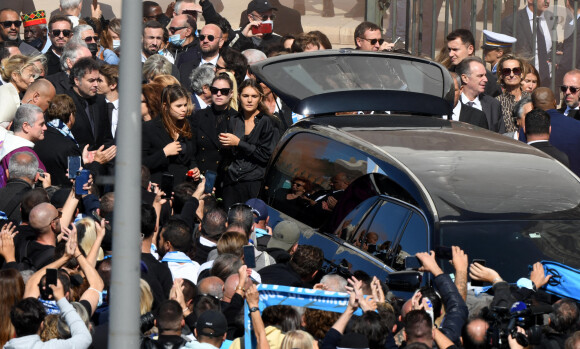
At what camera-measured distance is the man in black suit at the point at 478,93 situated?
13016 mm

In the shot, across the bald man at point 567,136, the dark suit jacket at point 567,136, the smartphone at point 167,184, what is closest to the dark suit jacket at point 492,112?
the bald man at point 567,136

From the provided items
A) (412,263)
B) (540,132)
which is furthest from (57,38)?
(412,263)

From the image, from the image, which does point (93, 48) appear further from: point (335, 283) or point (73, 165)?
point (335, 283)

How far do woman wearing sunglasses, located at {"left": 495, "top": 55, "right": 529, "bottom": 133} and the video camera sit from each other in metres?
6.70

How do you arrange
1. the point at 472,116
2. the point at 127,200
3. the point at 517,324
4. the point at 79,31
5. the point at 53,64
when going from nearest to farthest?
1. the point at 127,200
2. the point at 517,324
3. the point at 472,116
4. the point at 79,31
5. the point at 53,64

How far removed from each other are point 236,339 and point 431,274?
56.8 inches

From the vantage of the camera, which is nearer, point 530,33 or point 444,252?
point 444,252

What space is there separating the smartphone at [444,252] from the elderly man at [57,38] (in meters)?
7.42

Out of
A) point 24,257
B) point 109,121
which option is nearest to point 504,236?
point 24,257

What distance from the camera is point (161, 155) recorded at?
11.5 m

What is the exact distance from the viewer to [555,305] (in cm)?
748

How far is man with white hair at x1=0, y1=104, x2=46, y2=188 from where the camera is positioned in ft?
34.8

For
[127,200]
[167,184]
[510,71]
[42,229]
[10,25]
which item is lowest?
[167,184]

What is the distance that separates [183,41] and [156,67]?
2089mm
